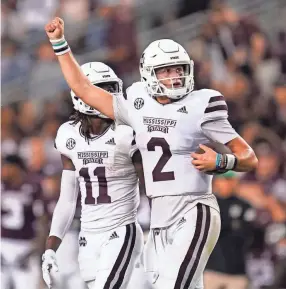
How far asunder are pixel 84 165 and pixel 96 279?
0.61 meters

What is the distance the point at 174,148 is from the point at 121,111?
376mm

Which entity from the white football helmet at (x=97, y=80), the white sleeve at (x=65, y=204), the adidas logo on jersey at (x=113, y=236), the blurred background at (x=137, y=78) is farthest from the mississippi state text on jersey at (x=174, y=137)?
the blurred background at (x=137, y=78)

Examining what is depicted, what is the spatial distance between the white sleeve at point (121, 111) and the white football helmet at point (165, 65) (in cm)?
15

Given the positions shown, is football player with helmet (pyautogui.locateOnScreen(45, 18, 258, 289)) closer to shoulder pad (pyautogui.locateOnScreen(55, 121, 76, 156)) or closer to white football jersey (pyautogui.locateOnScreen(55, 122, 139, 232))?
white football jersey (pyautogui.locateOnScreen(55, 122, 139, 232))

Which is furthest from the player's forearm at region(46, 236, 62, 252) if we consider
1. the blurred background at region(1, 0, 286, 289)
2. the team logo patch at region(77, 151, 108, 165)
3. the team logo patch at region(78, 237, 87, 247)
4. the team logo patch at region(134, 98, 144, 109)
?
the blurred background at region(1, 0, 286, 289)

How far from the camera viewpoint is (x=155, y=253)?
6.05 meters

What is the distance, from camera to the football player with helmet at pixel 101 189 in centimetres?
633

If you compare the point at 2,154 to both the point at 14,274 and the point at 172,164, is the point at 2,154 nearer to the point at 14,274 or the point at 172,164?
the point at 14,274

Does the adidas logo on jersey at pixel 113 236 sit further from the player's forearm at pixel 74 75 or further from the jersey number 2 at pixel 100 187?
the player's forearm at pixel 74 75

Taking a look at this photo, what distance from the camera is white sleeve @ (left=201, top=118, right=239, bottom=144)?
5887 millimetres

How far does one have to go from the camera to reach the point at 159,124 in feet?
19.7

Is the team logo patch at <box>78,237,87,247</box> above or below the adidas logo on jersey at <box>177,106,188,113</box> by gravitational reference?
below

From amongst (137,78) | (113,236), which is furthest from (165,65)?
(137,78)

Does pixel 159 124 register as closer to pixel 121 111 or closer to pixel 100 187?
pixel 121 111
